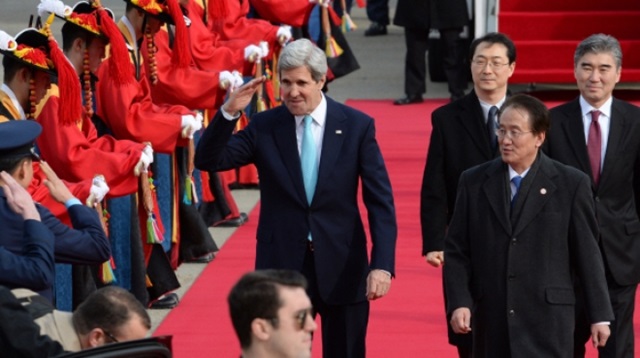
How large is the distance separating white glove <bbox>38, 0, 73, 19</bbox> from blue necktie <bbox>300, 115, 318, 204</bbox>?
1.41m

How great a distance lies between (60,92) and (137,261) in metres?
1.30

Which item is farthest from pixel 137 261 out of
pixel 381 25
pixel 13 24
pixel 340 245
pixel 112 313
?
pixel 381 25

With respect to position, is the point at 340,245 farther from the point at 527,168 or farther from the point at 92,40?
the point at 92,40

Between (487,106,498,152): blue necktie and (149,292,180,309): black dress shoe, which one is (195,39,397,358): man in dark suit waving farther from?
(149,292,180,309): black dress shoe

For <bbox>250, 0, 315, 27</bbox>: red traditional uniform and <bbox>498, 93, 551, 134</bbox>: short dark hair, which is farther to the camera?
<bbox>250, 0, 315, 27</bbox>: red traditional uniform

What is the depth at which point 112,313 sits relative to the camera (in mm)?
4422

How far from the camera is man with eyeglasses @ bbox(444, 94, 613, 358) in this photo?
5523 mm

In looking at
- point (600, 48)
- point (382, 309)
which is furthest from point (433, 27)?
point (600, 48)

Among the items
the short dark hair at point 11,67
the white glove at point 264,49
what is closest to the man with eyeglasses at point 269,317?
the short dark hair at point 11,67

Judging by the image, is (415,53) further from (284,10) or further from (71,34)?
(71,34)

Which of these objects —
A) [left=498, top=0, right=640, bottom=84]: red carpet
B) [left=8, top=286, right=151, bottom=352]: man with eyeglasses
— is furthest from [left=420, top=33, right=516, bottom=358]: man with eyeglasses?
[left=498, top=0, right=640, bottom=84]: red carpet

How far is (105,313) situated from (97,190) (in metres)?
2.12

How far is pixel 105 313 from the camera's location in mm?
4422

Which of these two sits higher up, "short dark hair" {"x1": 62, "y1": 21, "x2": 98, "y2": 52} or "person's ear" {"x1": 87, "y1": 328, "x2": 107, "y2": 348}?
"short dark hair" {"x1": 62, "y1": 21, "x2": 98, "y2": 52}
